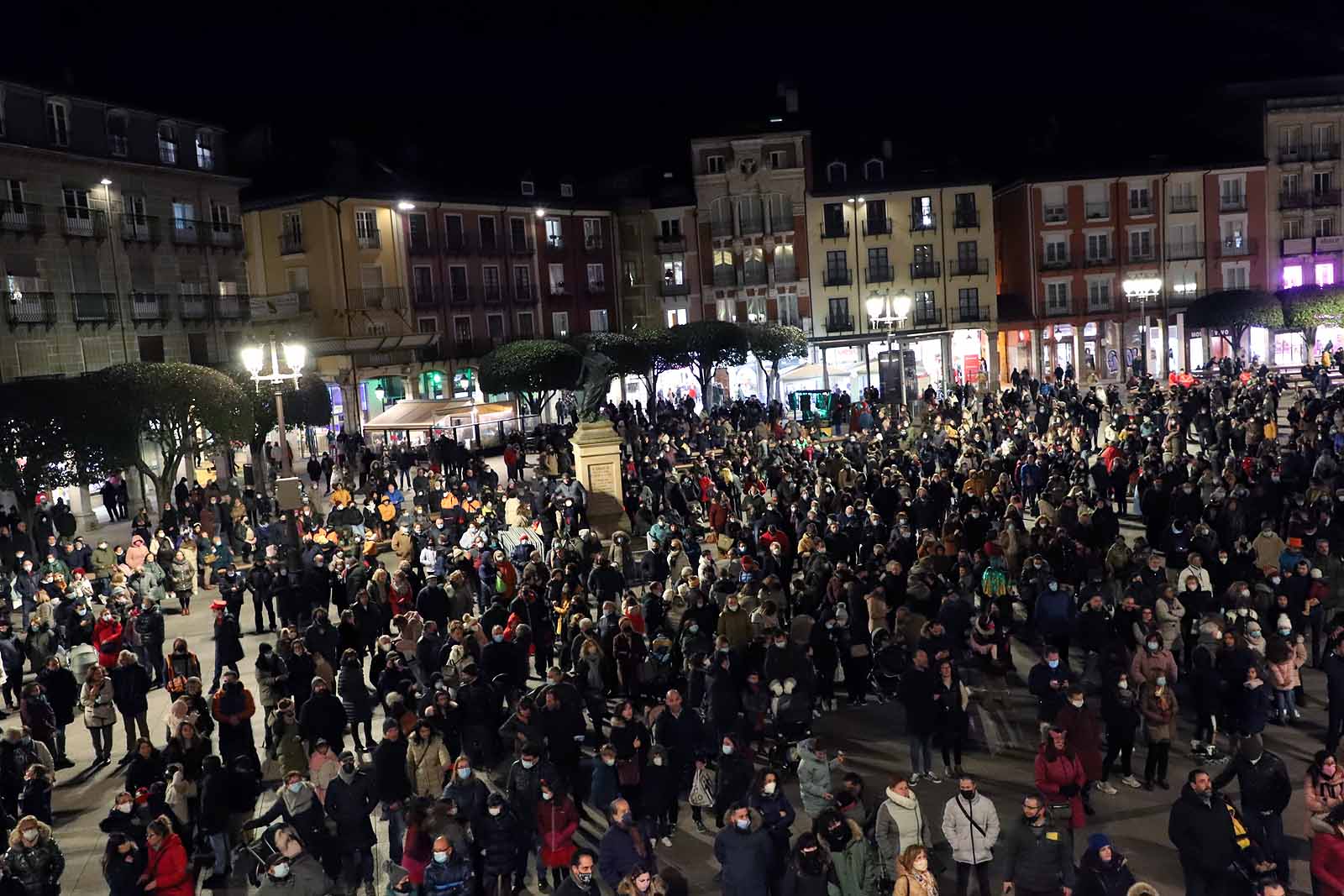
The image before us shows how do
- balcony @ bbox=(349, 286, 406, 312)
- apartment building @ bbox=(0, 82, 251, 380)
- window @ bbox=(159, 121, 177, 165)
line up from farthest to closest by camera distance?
balcony @ bbox=(349, 286, 406, 312)
window @ bbox=(159, 121, 177, 165)
apartment building @ bbox=(0, 82, 251, 380)

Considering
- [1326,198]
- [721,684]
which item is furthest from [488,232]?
[721,684]

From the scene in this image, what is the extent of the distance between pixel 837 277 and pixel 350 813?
5137 cm

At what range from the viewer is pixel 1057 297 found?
60438mm

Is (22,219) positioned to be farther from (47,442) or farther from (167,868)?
(167,868)

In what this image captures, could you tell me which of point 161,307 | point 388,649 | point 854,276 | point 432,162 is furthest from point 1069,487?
point 432,162

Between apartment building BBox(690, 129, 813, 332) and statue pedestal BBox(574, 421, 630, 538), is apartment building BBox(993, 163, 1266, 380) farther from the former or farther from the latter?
statue pedestal BBox(574, 421, 630, 538)

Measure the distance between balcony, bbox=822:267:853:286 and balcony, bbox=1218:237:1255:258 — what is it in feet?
56.9

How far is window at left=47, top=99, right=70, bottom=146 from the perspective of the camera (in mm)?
38500

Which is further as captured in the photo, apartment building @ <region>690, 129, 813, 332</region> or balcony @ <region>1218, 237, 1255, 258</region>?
balcony @ <region>1218, 237, 1255, 258</region>

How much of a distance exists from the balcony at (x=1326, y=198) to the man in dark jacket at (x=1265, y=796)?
189 feet

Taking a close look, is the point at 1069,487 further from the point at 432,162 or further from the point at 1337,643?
the point at 432,162

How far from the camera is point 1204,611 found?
15.0m

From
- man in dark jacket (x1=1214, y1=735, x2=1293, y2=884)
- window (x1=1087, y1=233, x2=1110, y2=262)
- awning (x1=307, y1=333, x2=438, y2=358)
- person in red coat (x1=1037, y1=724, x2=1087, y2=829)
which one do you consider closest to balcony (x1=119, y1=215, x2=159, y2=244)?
awning (x1=307, y1=333, x2=438, y2=358)

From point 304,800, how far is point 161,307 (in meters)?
35.1
